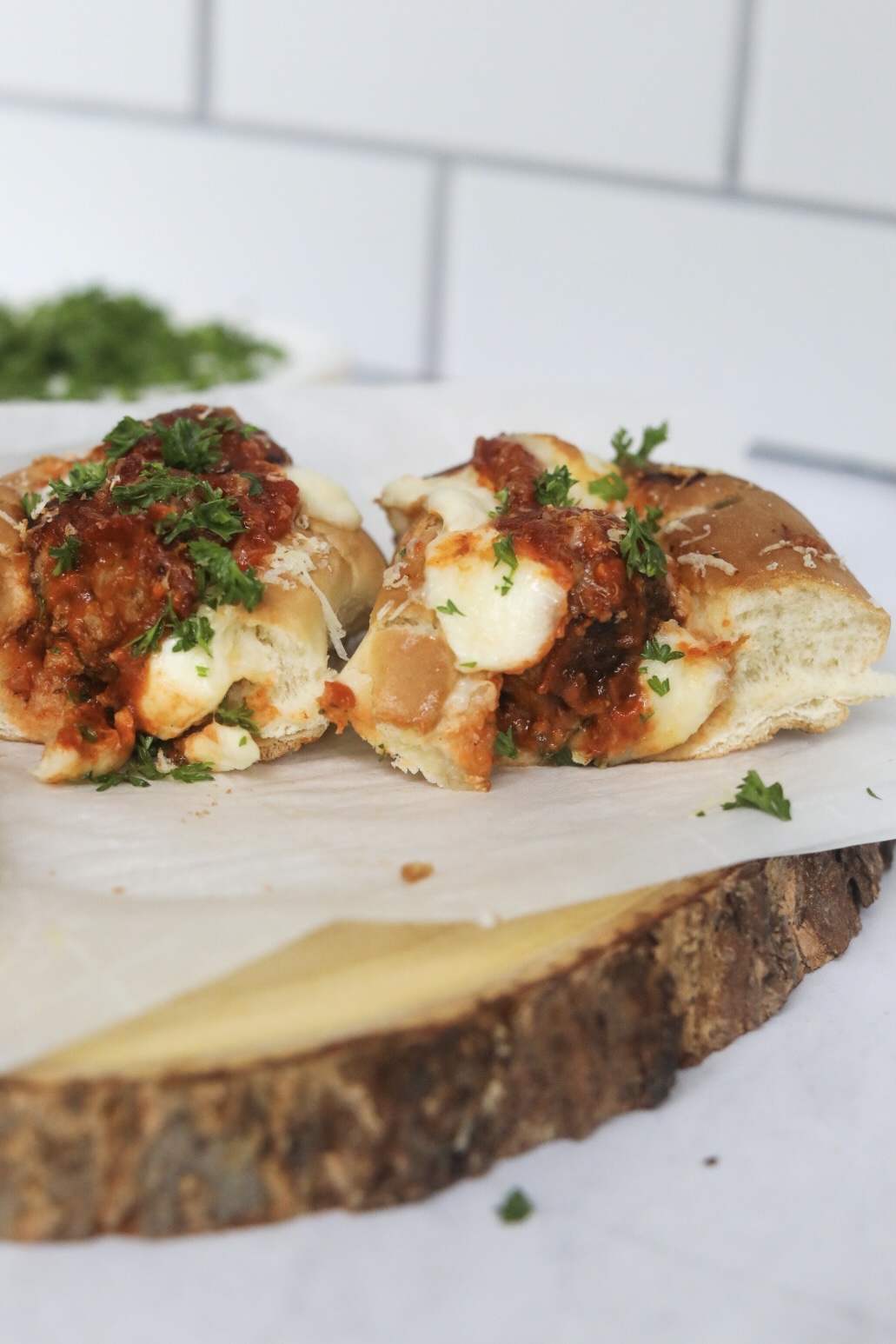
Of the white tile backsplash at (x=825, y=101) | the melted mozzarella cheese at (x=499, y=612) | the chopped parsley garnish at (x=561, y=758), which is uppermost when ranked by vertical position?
the white tile backsplash at (x=825, y=101)

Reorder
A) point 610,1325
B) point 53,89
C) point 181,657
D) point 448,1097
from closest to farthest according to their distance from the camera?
point 610,1325 < point 448,1097 < point 181,657 < point 53,89

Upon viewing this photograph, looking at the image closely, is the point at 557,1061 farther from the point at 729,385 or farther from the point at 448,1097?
the point at 729,385

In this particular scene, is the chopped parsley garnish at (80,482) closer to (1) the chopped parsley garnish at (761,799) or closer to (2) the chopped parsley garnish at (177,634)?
(2) the chopped parsley garnish at (177,634)

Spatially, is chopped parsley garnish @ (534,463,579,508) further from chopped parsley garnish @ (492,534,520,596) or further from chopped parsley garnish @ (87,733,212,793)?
chopped parsley garnish @ (87,733,212,793)

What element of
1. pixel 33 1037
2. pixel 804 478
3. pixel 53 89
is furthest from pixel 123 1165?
pixel 53 89

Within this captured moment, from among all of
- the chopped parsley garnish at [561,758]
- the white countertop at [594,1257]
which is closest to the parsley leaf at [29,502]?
the chopped parsley garnish at [561,758]

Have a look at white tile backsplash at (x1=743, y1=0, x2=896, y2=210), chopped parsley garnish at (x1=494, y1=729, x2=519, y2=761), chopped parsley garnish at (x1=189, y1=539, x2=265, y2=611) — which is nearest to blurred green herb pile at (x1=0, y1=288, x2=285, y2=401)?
chopped parsley garnish at (x1=189, y1=539, x2=265, y2=611)
